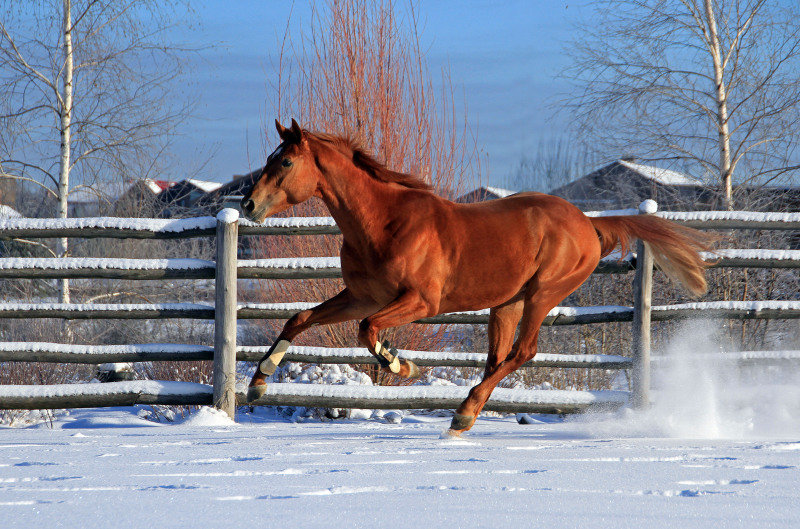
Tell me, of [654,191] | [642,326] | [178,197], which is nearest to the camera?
[642,326]

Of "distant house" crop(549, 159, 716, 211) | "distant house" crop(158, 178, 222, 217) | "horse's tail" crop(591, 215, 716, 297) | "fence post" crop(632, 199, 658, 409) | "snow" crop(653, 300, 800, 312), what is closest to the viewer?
"horse's tail" crop(591, 215, 716, 297)

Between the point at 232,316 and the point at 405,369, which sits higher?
the point at 232,316

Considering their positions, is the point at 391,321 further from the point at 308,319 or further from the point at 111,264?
the point at 111,264

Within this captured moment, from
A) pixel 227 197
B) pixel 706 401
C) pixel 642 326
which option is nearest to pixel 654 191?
pixel 227 197

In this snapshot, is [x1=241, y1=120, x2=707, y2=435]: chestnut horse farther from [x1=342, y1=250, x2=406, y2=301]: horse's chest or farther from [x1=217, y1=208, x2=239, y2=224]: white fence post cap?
[x1=217, y1=208, x2=239, y2=224]: white fence post cap

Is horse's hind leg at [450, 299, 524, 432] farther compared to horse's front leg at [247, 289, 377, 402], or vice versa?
horse's hind leg at [450, 299, 524, 432]

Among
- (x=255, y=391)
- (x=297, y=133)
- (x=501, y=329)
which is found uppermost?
(x=297, y=133)

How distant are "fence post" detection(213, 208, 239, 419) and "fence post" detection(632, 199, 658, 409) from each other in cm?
287

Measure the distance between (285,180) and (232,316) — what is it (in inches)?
74.9

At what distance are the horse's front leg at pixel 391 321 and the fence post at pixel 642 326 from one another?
2334 millimetres

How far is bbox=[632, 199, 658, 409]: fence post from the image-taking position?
5.12 m

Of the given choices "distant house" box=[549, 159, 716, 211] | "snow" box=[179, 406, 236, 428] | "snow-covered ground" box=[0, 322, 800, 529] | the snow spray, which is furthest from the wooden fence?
"distant house" box=[549, 159, 716, 211]

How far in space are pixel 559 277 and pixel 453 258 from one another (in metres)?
0.63

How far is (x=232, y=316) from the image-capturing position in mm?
4945
